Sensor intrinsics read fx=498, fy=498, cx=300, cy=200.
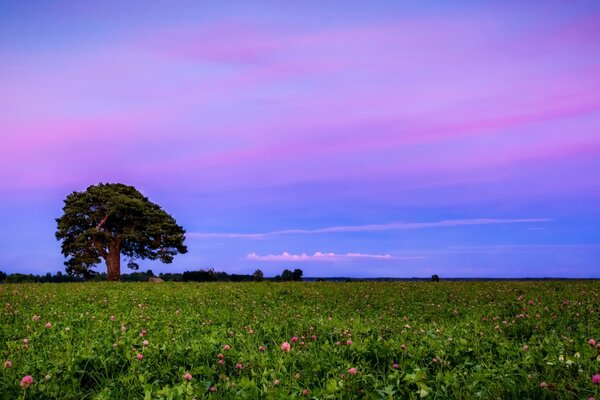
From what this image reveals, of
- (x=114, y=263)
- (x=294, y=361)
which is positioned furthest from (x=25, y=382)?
(x=114, y=263)

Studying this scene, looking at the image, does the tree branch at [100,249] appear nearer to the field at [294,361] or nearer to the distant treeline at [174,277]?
the distant treeline at [174,277]

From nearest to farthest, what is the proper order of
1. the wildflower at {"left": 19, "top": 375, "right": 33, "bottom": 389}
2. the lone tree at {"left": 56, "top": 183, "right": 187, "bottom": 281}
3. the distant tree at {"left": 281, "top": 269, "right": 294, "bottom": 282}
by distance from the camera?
the wildflower at {"left": 19, "top": 375, "right": 33, "bottom": 389}
the distant tree at {"left": 281, "top": 269, "right": 294, "bottom": 282}
the lone tree at {"left": 56, "top": 183, "right": 187, "bottom": 281}

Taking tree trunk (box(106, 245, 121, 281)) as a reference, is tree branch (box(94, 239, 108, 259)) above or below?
above

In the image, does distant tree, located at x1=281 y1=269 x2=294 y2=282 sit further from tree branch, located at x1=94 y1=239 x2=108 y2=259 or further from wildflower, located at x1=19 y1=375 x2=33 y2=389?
wildflower, located at x1=19 y1=375 x2=33 y2=389

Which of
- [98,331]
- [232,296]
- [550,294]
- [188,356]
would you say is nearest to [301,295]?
[232,296]

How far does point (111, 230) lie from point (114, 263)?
298cm

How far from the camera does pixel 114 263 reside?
142 ft

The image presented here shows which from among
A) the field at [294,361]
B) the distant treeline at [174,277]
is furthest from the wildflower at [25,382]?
the distant treeline at [174,277]

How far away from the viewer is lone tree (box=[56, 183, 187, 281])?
42281 millimetres

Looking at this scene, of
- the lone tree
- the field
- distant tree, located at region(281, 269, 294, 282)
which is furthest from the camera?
the lone tree

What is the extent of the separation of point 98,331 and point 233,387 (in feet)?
18.2

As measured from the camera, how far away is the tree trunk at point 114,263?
141 feet

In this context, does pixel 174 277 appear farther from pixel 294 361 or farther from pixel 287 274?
pixel 294 361

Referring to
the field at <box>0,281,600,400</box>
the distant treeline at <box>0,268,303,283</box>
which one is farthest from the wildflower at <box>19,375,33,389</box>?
the distant treeline at <box>0,268,303,283</box>
